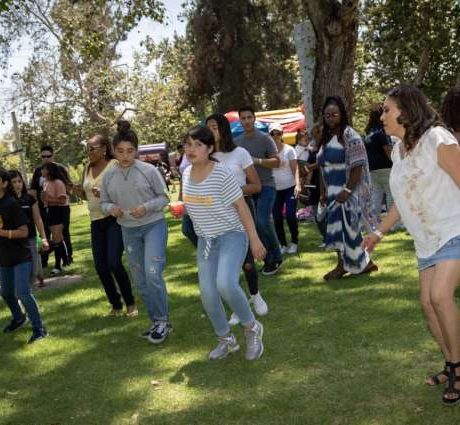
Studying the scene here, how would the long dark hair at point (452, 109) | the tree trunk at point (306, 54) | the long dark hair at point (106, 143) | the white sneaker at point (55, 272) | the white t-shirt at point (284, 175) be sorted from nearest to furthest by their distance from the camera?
the long dark hair at point (452, 109) < the long dark hair at point (106, 143) < the white t-shirt at point (284, 175) < the white sneaker at point (55, 272) < the tree trunk at point (306, 54)

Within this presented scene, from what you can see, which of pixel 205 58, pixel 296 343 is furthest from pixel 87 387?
pixel 205 58

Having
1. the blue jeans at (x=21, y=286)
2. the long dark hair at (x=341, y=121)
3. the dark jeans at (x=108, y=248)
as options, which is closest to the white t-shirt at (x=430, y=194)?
the long dark hair at (x=341, y=121)

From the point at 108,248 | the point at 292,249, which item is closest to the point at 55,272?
the point at 292,249

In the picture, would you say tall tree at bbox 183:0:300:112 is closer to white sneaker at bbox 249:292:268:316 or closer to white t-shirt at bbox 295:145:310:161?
white t-shirt at bbox 295:145:310:161

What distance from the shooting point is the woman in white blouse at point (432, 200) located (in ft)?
12.4

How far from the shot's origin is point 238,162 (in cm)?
625

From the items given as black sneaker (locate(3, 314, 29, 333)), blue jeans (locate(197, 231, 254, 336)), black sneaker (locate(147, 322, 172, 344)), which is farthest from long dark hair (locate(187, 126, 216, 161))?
black sneaker (locate(3, 314, 29, 333))

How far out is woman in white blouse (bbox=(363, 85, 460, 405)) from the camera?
379 cm

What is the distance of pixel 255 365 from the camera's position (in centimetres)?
504

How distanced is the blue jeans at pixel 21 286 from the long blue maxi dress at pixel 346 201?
3213 millimetres

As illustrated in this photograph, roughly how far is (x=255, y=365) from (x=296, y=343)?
1.84 ft

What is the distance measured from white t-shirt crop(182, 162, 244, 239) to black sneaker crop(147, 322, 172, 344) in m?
1.35

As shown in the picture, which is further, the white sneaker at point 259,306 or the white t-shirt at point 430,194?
the white sneaker at point 259,306

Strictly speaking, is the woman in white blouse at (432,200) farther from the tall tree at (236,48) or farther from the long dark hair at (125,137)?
the tall tree at (236,48)
